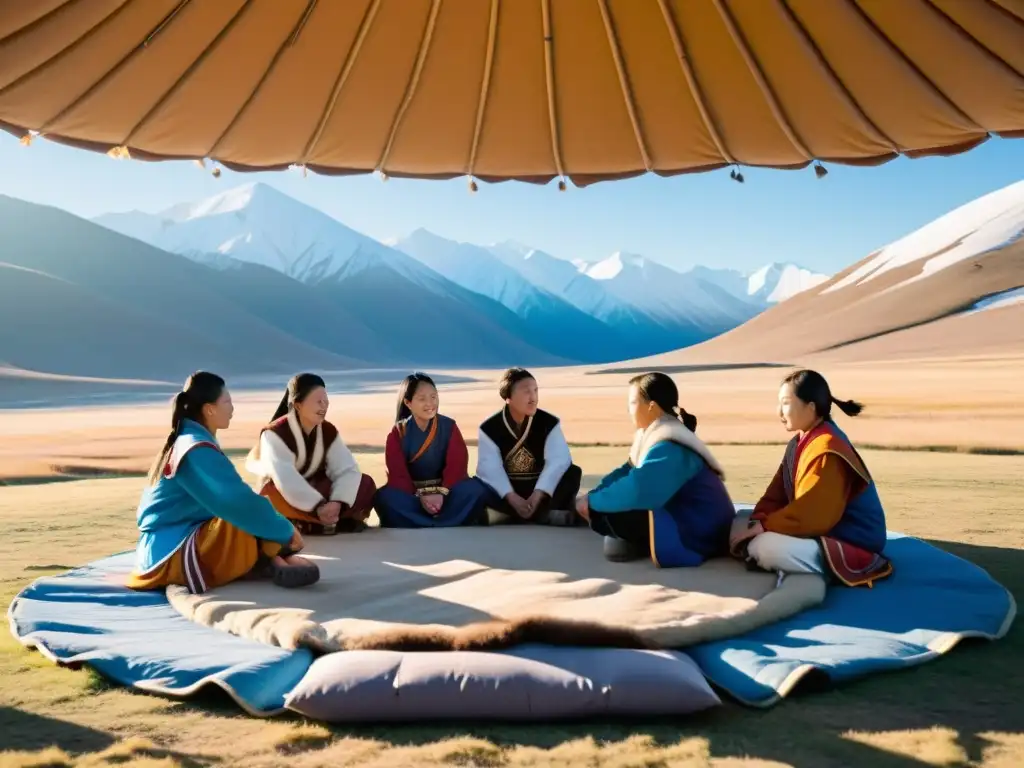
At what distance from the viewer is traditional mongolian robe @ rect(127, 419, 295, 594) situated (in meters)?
3.28

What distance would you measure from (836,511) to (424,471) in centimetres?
233

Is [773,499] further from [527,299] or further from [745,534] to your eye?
[527,299]

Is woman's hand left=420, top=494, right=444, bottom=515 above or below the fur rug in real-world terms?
above

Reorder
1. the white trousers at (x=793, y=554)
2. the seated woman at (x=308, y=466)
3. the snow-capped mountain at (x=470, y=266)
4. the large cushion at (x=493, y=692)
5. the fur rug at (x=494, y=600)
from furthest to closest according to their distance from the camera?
1. the snow-capped mountain at (x=470, y=266)
2. the seated woman at (x=308, y=466)
3. the white trousers at (x=793, y=554)
4. the fur rug at (x=494, y=600)
5. the large cushion at (x=493, y=692)

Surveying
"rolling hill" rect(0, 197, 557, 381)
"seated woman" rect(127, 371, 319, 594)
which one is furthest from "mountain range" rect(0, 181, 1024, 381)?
"seated woman" rect(127, 371, 319, 594)

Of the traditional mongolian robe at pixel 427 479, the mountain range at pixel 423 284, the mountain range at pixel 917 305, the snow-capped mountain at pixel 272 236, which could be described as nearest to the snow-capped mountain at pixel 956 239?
the mountain range at pixel 917 305

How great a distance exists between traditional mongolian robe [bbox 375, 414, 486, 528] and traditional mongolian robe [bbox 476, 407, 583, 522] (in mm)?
110

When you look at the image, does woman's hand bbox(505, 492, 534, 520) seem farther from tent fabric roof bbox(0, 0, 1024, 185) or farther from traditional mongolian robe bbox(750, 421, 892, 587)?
tent fabric roof bbox(0, 0, 1024, 185)

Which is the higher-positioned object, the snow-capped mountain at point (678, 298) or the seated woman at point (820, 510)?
the snow-capped mountain at point (678, 298)

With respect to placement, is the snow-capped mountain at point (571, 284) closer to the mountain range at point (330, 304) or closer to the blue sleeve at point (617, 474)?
the mountain range at point (330, 304)

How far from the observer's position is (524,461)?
4.88 metres

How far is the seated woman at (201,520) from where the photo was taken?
130 inches

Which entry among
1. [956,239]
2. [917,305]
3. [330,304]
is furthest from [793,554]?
[330,304]

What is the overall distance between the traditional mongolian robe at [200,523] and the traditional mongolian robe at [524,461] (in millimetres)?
1562
